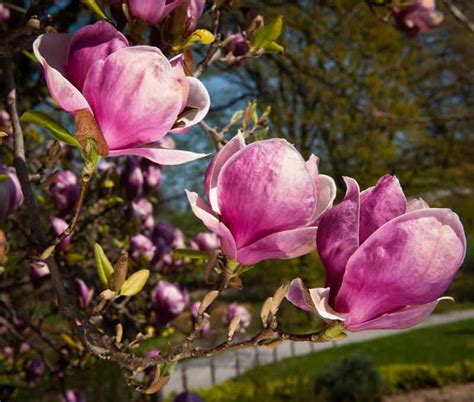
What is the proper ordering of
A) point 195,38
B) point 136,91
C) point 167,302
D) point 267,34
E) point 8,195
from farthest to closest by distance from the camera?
1. point 167,302
2. point 267,34
3. point 8,195
4. point 195,38
5. point 136,91

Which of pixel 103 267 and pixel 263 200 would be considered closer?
pixel 263 200

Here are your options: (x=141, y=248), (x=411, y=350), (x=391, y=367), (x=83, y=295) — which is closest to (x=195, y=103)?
(x=83, y=295)

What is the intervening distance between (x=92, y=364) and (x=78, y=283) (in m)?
0.64

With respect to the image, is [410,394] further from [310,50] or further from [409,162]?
[310,50]

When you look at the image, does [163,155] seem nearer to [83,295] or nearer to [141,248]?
[83,295]

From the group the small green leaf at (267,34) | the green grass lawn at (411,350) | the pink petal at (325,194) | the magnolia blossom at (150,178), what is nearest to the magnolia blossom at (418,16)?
the small green leaf at (267,34)

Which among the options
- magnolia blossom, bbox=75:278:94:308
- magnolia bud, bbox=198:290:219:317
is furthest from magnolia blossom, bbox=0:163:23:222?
magnolia blossom, bbox=75:278:94:308

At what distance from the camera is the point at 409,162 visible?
7848mm

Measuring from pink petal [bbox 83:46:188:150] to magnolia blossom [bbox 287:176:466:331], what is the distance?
0.16 m

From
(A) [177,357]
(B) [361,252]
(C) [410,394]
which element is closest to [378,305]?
(B) [361,252]

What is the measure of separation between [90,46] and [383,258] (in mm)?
289

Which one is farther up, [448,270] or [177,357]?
[448,270]

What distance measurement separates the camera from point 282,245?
542mm

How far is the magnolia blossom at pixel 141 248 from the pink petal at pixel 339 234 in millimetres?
1272
